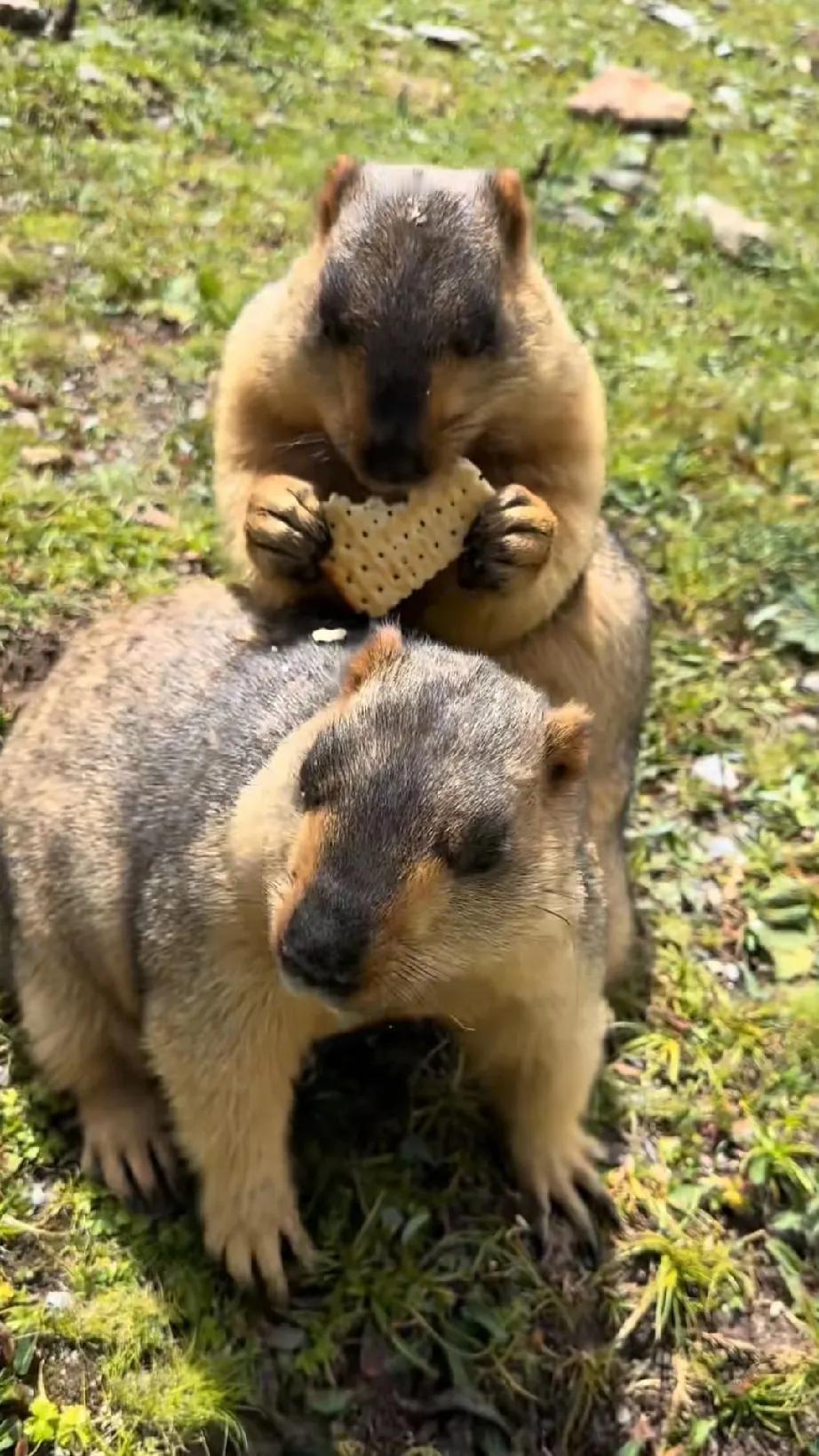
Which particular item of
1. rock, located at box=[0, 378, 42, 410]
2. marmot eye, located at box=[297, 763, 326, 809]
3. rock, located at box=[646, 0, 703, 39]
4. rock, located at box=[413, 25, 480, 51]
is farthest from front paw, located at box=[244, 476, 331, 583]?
rock, located at box=[646, 0, 703, 39]

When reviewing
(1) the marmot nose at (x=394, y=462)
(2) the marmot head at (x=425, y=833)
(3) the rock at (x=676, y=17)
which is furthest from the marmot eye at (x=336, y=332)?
(3) the rock at (x=676, y=17)

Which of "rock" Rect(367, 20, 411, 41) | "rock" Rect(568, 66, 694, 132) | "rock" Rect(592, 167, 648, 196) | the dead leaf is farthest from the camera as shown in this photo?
"rock" Rect(367, 20, 411, 41)

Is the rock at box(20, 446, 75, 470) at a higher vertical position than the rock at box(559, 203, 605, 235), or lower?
lower

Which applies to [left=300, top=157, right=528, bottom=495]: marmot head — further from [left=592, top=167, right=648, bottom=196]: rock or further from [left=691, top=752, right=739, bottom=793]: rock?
[left=592, top=167, right=648, bottom=196]: rock

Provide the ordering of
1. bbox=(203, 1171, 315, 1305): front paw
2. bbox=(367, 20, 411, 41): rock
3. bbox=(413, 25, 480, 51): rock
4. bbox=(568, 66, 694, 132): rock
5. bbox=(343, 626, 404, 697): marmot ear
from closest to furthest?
bbox=(343, 626, 404, 697): marmot ear, bbox=(203, 1171, 315, 1305): front paw, bbox=(568, 66, 694, 132): rock, bbox=(367, 20, 411, 41): rock, bbox=(413, 25, 480, 51): rock

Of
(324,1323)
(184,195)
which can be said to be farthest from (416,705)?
(184,195)

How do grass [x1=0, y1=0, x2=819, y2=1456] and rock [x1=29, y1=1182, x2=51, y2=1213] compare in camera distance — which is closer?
grass [x1=0, y1=0, x2=819, y2=1456]

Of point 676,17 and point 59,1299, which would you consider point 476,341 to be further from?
point 676,17

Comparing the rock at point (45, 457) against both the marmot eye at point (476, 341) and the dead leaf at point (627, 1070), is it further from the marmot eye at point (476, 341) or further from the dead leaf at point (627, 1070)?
the dead leaf at point (627, 1070)
